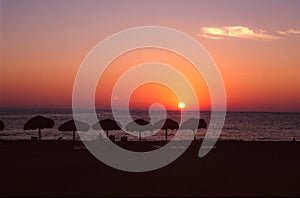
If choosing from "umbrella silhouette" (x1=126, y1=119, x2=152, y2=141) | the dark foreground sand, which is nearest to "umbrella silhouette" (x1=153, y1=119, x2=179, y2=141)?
"umbrella silhouette" (x1=126, y1=119, x2=152, y2=141)

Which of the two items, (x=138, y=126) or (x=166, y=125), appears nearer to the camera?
(x=138, y=126)

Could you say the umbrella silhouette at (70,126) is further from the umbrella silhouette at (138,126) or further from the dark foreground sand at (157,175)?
the umbrella silhouette at (138,126)

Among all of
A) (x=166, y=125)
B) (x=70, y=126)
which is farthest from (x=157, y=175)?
(x=166, y=125)

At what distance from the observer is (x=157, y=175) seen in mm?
16875

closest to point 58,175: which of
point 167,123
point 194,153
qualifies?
point 194,153

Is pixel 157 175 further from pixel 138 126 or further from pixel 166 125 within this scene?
pixel 166 125

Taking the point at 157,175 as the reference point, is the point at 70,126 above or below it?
above

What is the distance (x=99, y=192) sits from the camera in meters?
13.0

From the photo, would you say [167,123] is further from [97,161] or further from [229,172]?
[229,172]

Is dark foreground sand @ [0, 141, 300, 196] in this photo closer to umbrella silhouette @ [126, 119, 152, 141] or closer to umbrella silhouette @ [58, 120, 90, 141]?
umbrella silhouette @ [58, 120, 90, 141]

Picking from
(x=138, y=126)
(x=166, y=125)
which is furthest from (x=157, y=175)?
(x=166, y=125)

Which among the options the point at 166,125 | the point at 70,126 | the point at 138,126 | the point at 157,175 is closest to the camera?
the point at 157,175

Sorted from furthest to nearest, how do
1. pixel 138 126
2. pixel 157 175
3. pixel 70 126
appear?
1. pixel 138 126
2. pixel 70 126
3. pixel 157 175

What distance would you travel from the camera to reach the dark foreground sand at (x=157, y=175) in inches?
523
